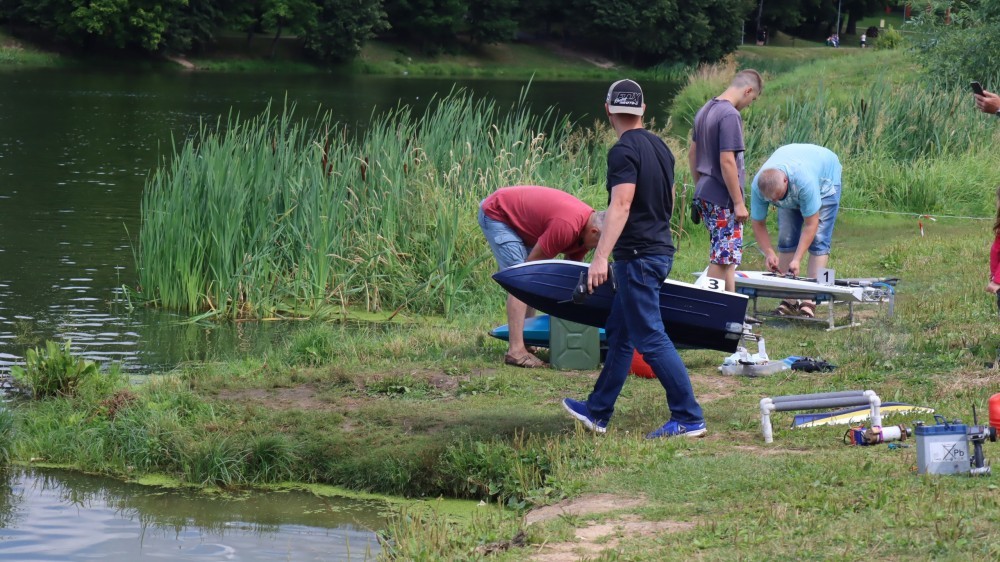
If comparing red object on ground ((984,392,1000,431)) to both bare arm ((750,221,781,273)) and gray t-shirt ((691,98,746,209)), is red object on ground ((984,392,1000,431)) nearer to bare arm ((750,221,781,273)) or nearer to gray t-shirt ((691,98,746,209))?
gray t-shirt ((691,98,746,209))

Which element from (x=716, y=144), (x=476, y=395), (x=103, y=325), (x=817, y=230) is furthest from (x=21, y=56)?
(x=476, y=395)

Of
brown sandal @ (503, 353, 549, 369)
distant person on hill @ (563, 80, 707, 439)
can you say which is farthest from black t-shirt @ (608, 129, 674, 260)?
brown sandal @ (503, 353, 549, 369)

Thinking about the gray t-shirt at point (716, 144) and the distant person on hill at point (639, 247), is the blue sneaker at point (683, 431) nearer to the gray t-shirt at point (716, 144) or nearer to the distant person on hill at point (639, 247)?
the distant person on hill at point (639, 247)

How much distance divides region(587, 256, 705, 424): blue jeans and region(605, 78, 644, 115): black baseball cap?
706mm

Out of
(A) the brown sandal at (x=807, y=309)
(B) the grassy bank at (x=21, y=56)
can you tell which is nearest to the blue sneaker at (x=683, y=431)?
(A) the brown sandal at (x=807, y=309)

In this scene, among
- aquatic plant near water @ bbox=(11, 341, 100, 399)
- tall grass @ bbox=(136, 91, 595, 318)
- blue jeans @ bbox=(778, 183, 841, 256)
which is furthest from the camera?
tall grass @ bbox=(136, 91, 595, 318)

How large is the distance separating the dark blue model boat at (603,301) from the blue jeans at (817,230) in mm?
2628

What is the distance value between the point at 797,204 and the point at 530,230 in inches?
94.8

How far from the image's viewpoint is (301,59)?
6025 centimetres

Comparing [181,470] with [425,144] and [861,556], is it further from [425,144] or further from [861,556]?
[425,144]

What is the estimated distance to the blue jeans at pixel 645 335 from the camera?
20.3ft

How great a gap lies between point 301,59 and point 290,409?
54349 mm

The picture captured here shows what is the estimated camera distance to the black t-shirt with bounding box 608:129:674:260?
607 cm

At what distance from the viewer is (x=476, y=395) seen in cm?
778
